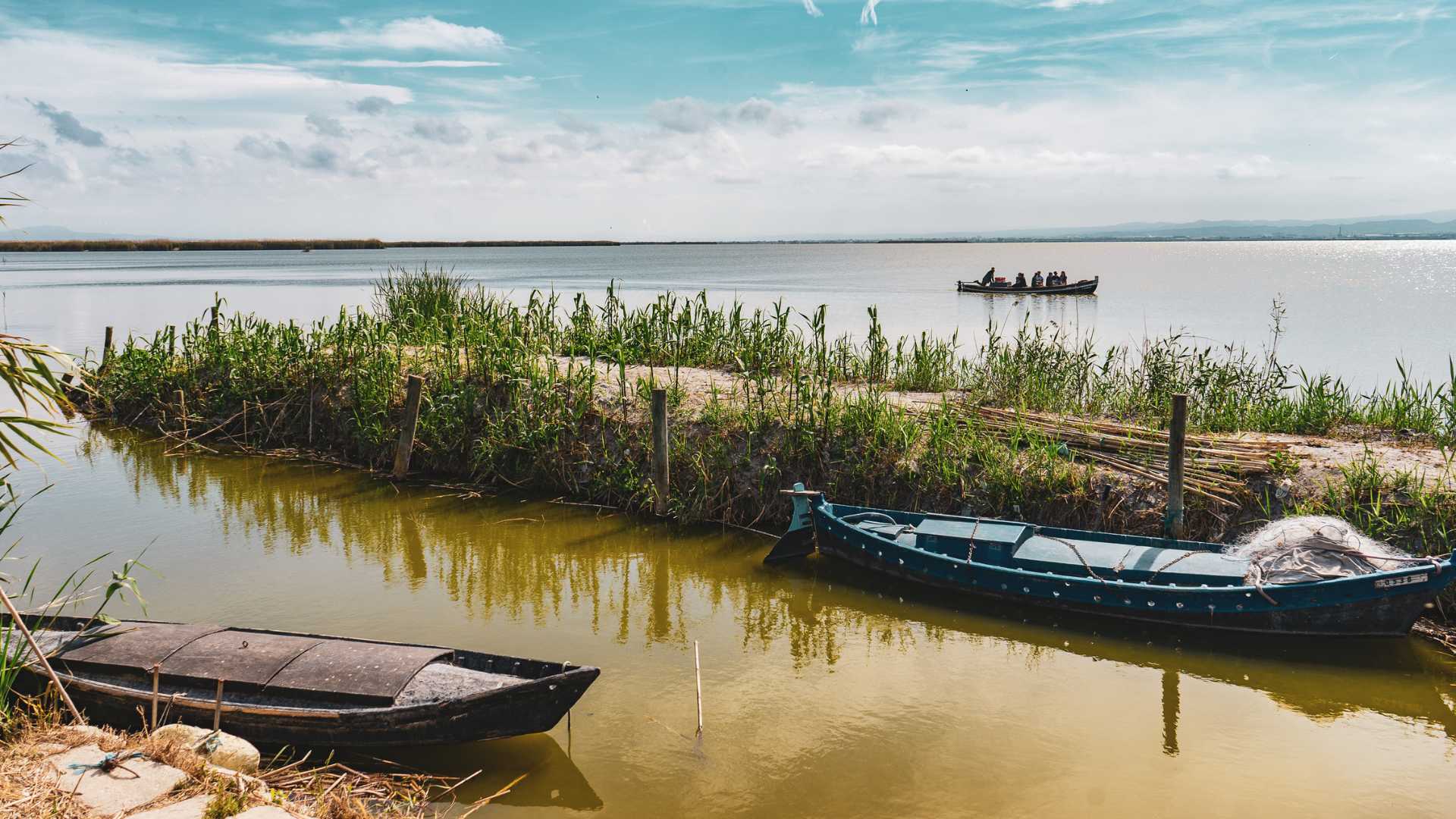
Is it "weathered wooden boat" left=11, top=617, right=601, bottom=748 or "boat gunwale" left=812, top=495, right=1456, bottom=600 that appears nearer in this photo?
"weathered wooden boat" left=11, top=617, right=601, bottom=748

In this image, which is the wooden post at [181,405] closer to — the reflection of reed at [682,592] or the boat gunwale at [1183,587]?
the reflection of reed at [682,592]

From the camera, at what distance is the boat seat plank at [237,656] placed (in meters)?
7.13

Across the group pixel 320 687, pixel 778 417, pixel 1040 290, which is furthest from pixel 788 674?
pixel 1040 290

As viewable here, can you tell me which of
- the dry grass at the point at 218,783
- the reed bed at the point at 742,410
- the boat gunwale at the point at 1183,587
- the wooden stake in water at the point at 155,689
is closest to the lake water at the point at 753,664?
the dry grass at the point at 218,783

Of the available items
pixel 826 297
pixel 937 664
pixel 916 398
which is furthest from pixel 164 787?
pixel 826 297

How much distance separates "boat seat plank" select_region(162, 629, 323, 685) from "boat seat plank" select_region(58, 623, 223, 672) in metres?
0.12

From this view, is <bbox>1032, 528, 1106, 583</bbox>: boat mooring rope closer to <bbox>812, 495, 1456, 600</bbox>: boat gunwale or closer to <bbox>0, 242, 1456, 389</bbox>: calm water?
<bbox>812, 495, 1456, 600</bbox>: boat gunwale

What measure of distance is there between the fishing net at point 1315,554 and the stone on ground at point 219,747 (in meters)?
9.45

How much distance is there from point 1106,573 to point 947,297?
45807 millimetres

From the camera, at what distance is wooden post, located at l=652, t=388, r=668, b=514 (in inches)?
523

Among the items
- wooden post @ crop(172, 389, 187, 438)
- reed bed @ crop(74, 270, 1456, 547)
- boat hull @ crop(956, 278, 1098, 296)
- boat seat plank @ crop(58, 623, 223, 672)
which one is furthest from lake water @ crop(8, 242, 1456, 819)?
boat hull @ crop(956, 278, 1098, 296)

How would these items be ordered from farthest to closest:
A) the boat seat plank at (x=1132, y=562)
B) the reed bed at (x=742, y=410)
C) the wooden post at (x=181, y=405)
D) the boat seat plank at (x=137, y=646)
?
1. the wooden post at (x=181, y=405)
2. the reed bed at (x=742, y=410)
3. the boat seat plank at (x=1132, y=562)
4. the boat seat plank at (x=137, y=646)

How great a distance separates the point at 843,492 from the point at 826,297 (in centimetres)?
4243

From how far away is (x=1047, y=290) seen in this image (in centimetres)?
5034
